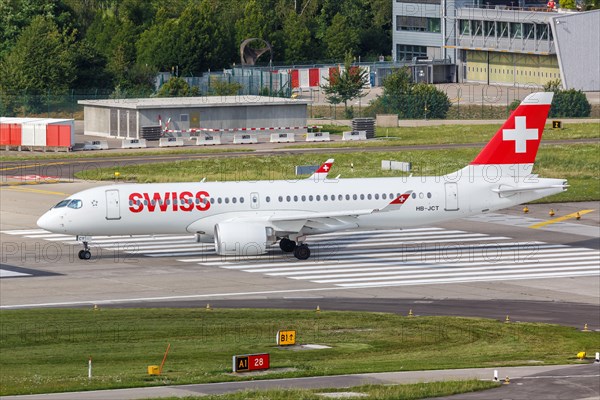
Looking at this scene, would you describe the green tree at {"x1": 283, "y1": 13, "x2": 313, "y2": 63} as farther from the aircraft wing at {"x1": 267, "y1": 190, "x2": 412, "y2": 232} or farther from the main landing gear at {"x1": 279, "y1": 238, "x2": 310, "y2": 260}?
the aircraft wing at {"x1": 267, "y1": 190, "x2": 412, "y2": 232}

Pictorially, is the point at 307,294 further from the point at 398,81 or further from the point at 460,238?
the point at 398,81

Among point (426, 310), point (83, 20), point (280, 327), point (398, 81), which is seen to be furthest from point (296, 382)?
point (83, 20)

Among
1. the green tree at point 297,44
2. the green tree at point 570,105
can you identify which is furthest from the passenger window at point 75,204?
the green tree at point 297,44

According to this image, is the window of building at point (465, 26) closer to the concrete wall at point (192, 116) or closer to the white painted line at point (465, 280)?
the concrete wall at point (192, 116)

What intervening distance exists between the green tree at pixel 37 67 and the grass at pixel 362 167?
→ 4598 centimetres

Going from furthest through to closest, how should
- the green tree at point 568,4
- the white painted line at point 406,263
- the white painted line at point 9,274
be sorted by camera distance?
the green tree at point 568,4 → the white painted line at point 406,263 → the white painted line at point 9,274

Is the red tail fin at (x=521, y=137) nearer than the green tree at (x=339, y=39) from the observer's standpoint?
Yes

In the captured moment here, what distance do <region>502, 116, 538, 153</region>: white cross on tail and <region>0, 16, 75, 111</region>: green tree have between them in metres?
79.7

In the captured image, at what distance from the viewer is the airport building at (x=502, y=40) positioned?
144 meters

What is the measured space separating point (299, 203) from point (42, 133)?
47750mm

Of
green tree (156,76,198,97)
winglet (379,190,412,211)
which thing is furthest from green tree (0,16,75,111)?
winglet (379,190,412,211)

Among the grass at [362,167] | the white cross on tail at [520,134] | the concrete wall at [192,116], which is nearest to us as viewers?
the white cross on tail at [520,134]

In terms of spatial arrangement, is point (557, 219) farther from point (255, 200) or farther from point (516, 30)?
point (516, 30)

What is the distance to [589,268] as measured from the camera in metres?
57.4
